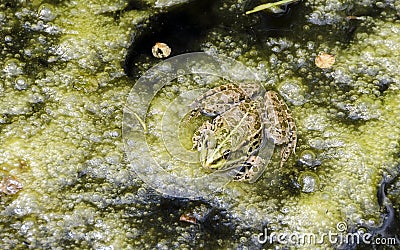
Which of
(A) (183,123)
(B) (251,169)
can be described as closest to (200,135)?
(A) (183,123)

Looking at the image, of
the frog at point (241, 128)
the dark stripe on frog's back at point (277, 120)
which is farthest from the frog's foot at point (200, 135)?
the dark stripe on frog's back at point (277, 120)

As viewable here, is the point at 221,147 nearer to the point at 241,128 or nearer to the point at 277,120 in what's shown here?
the point at 241,128

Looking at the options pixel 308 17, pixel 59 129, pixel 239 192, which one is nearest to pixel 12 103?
pixel 59 129

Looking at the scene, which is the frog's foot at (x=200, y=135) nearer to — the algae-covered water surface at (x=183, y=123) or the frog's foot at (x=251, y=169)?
the algae-covered water surface at (x=183, y=123)

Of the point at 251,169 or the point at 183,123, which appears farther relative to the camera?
the point at 183,123

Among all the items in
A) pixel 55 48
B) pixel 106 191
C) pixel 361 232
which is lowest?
pixel 361 232

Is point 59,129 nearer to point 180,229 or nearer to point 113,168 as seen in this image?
A: point 113,168

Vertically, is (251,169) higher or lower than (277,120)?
lower
